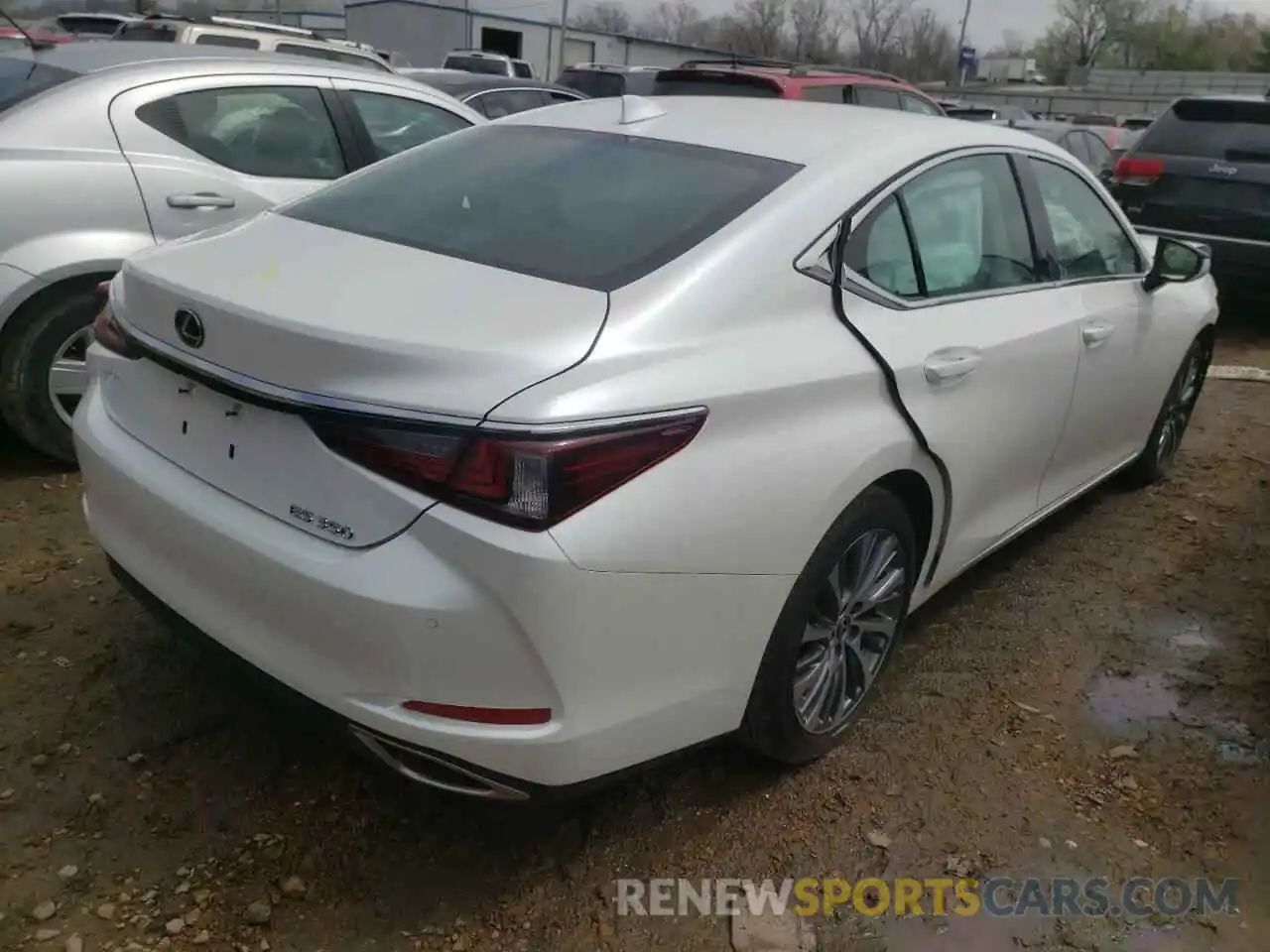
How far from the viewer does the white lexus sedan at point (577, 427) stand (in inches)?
76.4

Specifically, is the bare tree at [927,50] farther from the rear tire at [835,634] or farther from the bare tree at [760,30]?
the rear tire at [835,634]

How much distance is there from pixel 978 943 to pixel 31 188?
380 cm

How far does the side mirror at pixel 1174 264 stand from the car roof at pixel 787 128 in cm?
93

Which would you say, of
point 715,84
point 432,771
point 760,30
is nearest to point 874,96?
point 715,84

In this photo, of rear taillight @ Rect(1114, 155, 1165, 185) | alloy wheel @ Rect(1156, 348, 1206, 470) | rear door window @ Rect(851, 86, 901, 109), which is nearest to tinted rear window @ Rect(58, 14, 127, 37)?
rear door window @ Rect(851, 86, 901, 109)

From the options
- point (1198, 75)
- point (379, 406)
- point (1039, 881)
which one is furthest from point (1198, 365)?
point (1198, 75)

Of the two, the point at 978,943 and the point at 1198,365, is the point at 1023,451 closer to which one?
the point at 978,943

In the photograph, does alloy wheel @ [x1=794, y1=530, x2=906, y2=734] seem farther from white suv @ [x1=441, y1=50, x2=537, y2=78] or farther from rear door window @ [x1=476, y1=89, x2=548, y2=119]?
white suv @ [x1=441, y1=50, x2=537, y2=78]

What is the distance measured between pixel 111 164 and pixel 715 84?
20.1 ft

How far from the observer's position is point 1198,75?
5719cm

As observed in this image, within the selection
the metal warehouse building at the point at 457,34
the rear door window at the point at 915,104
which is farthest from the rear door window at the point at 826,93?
the metal warehouse building at the point at 457,34

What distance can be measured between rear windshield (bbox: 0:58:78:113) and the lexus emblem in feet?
8.15

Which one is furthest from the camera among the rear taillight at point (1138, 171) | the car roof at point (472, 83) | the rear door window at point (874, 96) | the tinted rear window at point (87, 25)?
the tinted rear window at point (87, 25)

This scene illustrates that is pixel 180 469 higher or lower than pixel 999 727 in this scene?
higher
